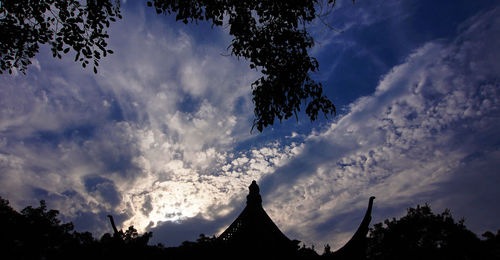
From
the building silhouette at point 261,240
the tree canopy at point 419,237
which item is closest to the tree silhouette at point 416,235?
the tree canopy at point 419,237

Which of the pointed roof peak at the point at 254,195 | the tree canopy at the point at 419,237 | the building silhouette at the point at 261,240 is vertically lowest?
the tree canopy at the point at 419,237

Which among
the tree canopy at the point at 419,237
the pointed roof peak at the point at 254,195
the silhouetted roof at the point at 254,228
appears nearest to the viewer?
the silhouetted roof at the point at 254,228

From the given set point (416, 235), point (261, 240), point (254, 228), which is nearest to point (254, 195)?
point (254, 228)

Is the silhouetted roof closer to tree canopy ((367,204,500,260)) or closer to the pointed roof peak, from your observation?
the pointed roof peak

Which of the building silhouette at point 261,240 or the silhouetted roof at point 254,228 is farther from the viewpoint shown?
the silhouetted roof at point 254,228

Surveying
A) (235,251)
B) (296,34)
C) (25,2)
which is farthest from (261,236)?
(25,2)

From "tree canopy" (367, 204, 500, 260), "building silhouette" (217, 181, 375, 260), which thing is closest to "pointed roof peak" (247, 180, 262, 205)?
"building silhouette" (217, 181, 375, 260)

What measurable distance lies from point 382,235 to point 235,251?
47014 mm

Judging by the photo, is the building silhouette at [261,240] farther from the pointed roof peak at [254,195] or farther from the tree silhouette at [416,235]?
the tree silhouette at [416,235]

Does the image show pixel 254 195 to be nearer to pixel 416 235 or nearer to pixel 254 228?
pixel 254 228

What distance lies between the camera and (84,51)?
26.6 feet

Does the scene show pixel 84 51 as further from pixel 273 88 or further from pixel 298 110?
pixel 298 110

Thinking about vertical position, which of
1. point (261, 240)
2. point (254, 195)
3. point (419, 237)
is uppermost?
point (254, 195)

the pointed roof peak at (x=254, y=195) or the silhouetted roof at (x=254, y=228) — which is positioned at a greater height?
the pointed roof peak at (x=254, y=195)
